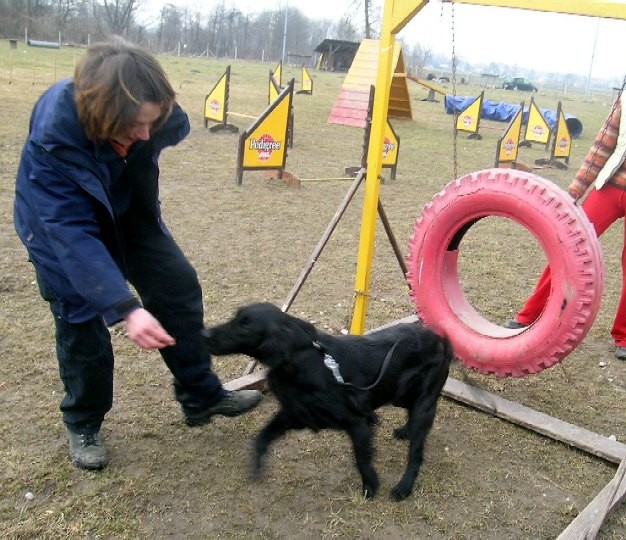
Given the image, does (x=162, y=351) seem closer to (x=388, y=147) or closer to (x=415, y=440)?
(x=415, y=440)

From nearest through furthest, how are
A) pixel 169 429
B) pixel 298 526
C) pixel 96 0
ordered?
1. pixel 298 526
2. pixel 169 429
3. pixel 96 0

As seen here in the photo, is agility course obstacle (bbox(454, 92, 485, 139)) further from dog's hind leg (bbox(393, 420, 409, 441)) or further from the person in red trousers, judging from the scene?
dog's hind leg (bbox(393, 420, 409, 441))

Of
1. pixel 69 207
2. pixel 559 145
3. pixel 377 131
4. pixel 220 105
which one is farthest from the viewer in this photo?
pixel 559 145

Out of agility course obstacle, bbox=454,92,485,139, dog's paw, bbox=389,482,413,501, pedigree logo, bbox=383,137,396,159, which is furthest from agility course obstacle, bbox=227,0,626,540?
agility course obstacle, bbox=454,92,485,139

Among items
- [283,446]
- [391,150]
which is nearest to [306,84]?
[391,150]

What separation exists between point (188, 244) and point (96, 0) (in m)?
65.5

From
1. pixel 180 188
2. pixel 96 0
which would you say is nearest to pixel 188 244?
pixel 180 188

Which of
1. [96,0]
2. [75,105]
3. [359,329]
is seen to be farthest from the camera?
[96,0]

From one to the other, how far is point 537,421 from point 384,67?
211 centimetres

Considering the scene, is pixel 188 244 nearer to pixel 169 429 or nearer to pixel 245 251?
pixel 245 251

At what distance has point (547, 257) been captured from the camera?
338cm

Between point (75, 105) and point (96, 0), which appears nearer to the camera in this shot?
point (75, 105)

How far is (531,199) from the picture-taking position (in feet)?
11.2

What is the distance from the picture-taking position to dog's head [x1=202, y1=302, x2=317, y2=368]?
2.65 m
